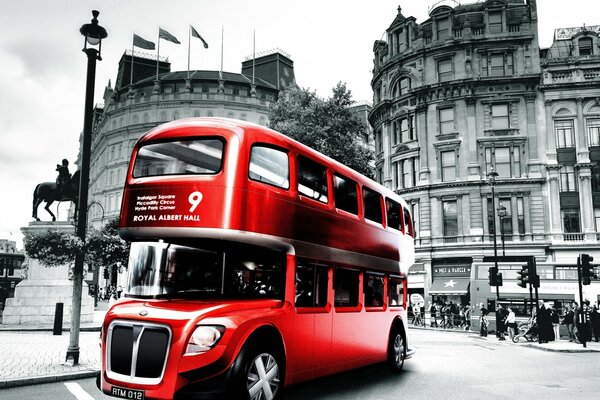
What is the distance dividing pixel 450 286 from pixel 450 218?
4.76m

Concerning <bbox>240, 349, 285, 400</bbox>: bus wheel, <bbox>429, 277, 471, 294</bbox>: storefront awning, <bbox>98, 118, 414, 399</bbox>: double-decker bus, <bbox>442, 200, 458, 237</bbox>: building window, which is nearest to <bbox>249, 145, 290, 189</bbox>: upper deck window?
<bbox>98, 118, 414, 399</bbox>: double-decker bus

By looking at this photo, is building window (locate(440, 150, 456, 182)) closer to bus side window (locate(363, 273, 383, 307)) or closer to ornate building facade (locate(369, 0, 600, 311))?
ornate building facade (locate(369, 0, 600, 311))

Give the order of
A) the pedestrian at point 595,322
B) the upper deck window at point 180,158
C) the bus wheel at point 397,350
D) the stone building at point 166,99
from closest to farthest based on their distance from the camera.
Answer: the upper deck window at point 180,158 < the bus wheel at point 397,350 < the pedestrian at point 595,322 < the stone building at point 166,99

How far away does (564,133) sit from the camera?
3744 centimetres

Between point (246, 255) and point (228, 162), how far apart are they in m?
1.20

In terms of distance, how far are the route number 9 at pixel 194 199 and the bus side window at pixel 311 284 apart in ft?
5.66

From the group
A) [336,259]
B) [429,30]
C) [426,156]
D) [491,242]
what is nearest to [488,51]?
[429,30]

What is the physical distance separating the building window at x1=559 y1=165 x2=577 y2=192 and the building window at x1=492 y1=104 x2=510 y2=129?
480 centimetres

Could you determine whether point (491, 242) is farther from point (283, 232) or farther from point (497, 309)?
point (283, 232)

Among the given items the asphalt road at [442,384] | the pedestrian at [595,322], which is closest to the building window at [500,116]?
the pedestrian at [595,322]

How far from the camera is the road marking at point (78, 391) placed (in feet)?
27.3

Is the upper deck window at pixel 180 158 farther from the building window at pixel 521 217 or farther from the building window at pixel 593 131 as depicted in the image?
the building window at pixel 593 131

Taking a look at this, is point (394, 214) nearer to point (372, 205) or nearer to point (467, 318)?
point (372, 205)

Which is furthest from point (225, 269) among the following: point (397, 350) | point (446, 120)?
point (446, 120)
